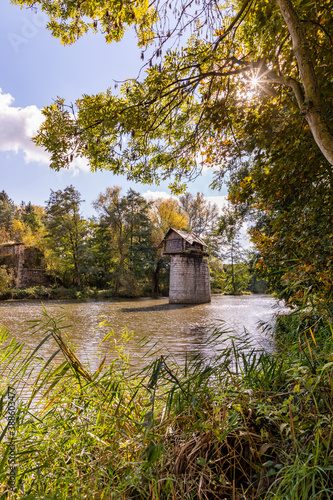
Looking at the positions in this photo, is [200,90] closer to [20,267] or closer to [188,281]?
[188,281]

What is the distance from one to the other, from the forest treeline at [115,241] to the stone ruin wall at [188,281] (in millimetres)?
7672

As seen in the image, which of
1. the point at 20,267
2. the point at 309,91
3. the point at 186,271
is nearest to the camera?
the point at 309,91

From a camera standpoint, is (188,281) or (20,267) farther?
(20,267)

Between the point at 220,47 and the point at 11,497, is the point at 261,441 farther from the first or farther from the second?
the point at 220,47

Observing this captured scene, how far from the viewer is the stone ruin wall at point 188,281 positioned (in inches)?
1012

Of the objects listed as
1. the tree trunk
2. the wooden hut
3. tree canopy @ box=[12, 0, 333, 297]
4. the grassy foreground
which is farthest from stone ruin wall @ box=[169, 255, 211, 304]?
the tree trunk

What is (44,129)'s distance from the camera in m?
3.80

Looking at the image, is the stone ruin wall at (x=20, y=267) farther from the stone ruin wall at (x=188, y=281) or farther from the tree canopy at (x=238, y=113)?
the tree canopy at (x=238, y=113)

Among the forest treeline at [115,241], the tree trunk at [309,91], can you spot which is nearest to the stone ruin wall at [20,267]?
the forest treeline at [115,241]

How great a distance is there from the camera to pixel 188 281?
85.5 feet

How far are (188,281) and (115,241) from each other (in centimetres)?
1338

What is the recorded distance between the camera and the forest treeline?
105 ft

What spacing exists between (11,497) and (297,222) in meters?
4.48

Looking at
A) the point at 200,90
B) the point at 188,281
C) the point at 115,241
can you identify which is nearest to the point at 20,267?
the point at 115,241
